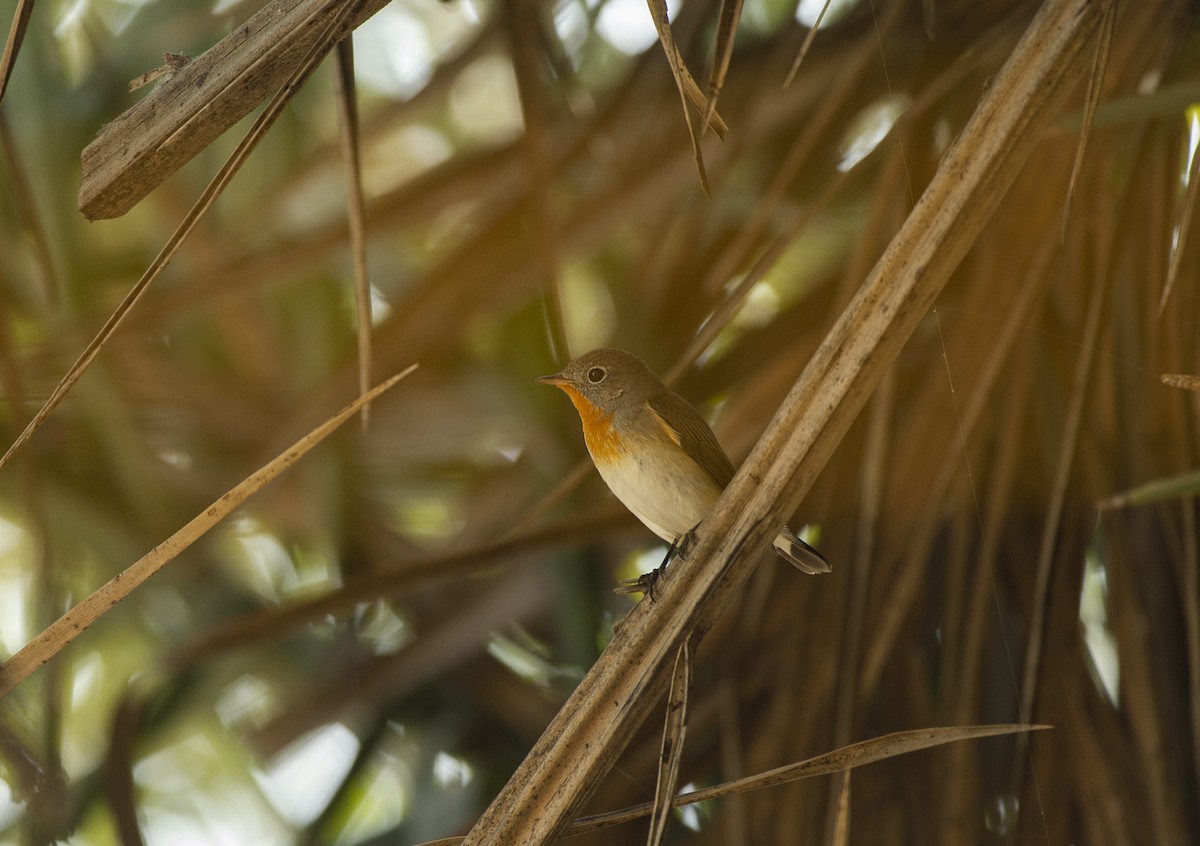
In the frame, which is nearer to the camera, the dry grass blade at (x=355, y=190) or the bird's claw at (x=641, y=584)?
the dry grass blade at (x=355, y=190)

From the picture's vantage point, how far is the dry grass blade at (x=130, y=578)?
4.09 feet

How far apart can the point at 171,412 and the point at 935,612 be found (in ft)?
8.94

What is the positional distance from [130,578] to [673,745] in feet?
2.10

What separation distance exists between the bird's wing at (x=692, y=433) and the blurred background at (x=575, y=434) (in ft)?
0.91

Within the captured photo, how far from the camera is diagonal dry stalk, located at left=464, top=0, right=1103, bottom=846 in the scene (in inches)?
51.2

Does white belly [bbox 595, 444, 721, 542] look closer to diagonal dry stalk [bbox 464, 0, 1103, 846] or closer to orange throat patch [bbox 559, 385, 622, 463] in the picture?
orange throat patch [bbox 559, 385, 622, 463]

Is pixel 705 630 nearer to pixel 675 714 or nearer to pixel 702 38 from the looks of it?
pixel 675 714

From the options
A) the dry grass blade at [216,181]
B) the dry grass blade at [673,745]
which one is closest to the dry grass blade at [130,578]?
the dry grass blade at [216,181]

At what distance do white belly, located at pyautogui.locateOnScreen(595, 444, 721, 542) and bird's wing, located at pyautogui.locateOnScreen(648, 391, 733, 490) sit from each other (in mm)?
25

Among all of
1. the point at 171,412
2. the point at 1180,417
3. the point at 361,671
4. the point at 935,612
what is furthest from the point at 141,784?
the point at 1180,417

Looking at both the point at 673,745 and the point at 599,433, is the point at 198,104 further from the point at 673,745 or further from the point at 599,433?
the point at 599,433

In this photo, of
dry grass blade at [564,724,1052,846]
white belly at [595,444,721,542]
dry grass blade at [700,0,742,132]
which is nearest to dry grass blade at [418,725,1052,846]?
dry grass blade at [564,724,1052,846]

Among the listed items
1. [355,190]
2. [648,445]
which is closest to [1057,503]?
[648,445]

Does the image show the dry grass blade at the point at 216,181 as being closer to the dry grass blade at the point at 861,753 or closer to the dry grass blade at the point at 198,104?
the dry grass blade at the point at 198,104
